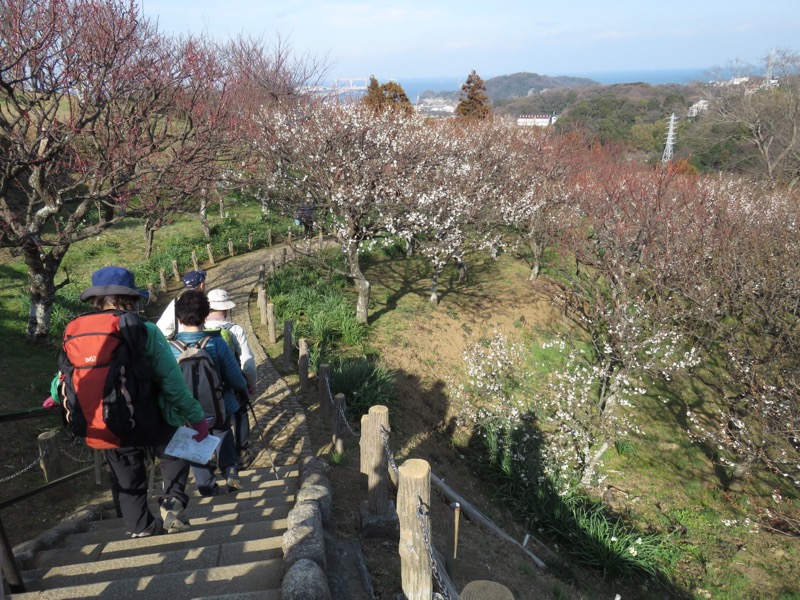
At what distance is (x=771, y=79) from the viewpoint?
31.4 m

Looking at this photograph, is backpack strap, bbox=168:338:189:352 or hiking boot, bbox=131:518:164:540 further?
backpack strap, bbox=168:338:189:352

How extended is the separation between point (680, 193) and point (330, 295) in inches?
470

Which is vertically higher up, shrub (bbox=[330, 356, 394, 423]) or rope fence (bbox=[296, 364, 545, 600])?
rope fence (bbox=[296, 364, 545, 600])

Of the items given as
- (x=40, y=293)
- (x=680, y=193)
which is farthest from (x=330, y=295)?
(x=680, y=193)

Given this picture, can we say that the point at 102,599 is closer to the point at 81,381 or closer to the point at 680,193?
the point at 81,381

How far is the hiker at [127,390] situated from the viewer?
9.45ft

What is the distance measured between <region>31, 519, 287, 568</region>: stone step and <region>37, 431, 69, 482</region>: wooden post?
74.1 inches

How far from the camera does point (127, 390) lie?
2961 mm

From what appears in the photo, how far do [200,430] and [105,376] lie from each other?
3.03ft

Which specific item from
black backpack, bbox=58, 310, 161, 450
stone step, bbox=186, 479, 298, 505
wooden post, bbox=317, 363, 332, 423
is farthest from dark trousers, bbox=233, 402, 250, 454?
black backpack, bbox=58, 310, 161, 450

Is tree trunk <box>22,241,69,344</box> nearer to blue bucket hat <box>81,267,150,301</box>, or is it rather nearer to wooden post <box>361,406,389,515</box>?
blue bucket hat <box>81,267,150,301</box>

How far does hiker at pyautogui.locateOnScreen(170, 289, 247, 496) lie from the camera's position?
3.93 metres

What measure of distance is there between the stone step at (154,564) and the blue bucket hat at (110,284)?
182 centimetres

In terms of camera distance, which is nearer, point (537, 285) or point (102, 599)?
point (102, 599)
